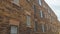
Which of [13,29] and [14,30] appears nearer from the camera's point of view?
[13,29]

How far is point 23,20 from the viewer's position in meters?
16.0

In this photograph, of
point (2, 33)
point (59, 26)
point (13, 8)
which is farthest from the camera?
point (59, 26)

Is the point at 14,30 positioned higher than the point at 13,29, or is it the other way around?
the point at 13,29

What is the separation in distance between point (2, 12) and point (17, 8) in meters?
3.17

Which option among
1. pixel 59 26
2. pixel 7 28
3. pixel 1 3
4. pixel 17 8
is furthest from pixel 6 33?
pixel 59 26

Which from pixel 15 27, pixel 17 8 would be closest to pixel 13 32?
pixel 15 27

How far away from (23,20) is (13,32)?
9.13 ft

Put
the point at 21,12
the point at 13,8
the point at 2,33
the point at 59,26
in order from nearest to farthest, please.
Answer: the point at 2,33 < the point at 13,8 < the point at 21,12 < the point at 59,26

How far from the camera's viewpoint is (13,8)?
44.6ft

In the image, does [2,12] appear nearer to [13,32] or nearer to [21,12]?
[13,32]

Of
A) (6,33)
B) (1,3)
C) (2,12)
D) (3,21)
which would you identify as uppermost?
(1,3)

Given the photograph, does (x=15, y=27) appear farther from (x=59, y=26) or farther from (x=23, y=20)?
(x=59, y=26)

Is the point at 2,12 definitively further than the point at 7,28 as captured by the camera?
No

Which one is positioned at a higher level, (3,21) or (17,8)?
(17,8)
